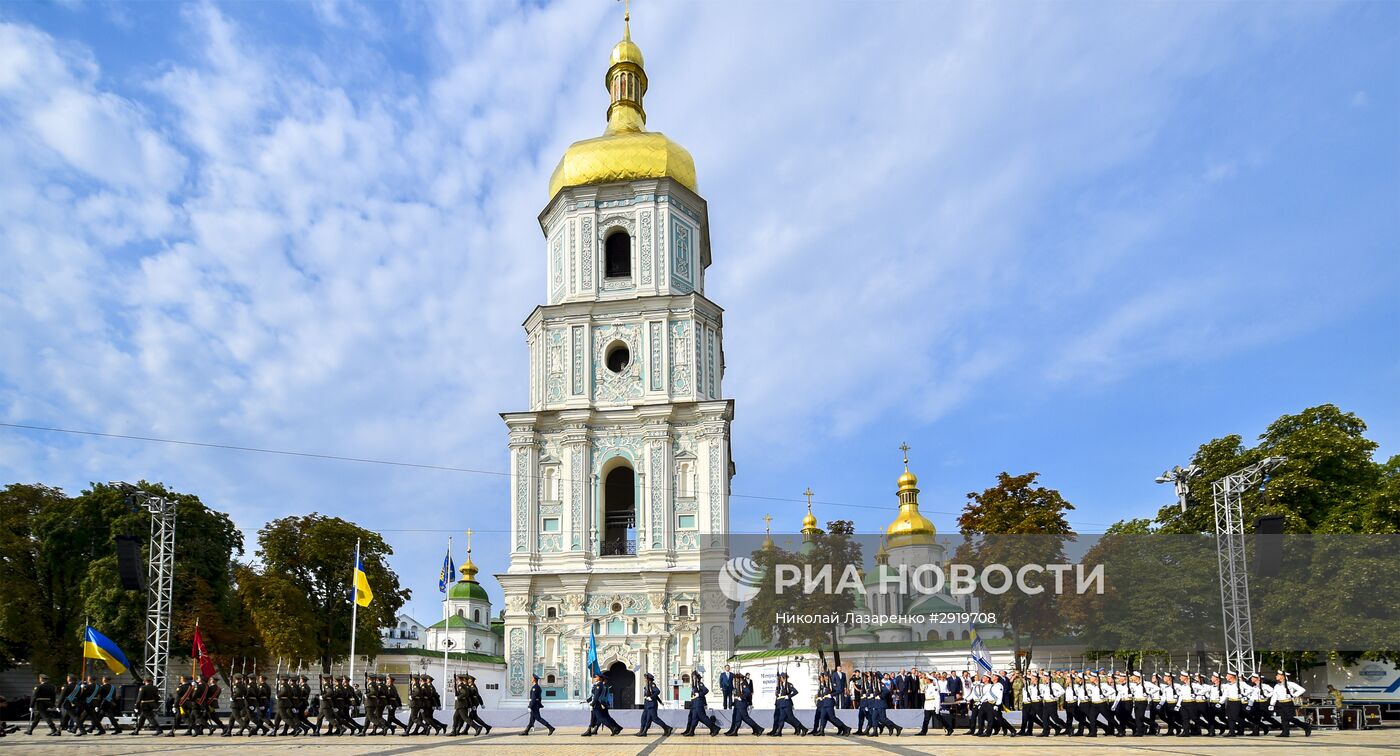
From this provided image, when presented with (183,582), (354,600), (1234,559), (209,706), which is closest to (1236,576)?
(1234,559)

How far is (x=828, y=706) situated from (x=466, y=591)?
57.1m

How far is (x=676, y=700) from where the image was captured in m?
33.8

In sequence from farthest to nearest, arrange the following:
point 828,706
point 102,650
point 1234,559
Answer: point 1234,559
point 102,650
point 828,706

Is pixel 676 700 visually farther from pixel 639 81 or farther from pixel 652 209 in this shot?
pixel 639 81

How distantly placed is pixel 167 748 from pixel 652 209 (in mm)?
27423

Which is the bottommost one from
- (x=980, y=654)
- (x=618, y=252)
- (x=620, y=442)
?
(x=980, y=654)

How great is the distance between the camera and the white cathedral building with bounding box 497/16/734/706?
36969mm

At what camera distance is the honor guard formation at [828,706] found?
861 inches

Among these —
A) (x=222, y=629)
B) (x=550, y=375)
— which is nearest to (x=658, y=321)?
(x=550, y=375)

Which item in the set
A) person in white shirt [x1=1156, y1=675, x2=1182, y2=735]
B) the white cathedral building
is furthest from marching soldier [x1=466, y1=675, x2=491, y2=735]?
person in white shirt [x1=1156, y1=675, x2=1182, y2=735]

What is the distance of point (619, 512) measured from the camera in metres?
41.5

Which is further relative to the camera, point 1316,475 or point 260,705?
point 1316,475

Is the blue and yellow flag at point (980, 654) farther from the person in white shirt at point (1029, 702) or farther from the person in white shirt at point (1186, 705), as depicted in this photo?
the person in white shirt at point (1186, 705)

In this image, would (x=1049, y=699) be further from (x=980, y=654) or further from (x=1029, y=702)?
(x=980, y=654)
